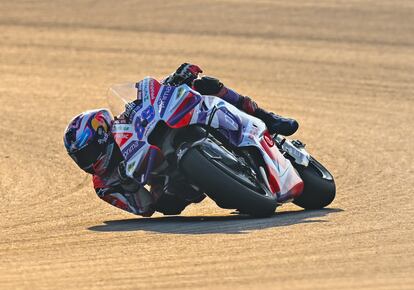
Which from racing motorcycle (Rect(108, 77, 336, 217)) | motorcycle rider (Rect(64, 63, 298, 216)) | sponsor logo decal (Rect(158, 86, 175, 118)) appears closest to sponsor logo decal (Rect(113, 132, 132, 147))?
racing motorcycle (Rect(108, 77, 336, 217))

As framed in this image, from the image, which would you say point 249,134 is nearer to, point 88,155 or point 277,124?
point 277,124

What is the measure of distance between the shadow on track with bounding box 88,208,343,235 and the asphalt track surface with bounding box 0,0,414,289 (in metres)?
0.03

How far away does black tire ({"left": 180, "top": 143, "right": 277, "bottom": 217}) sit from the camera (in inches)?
394

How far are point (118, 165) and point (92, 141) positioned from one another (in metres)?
0.39

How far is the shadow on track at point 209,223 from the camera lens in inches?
401

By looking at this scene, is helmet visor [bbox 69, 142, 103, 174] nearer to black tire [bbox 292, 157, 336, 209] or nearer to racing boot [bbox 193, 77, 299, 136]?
racing boot [bbox 193, 77, 299, 136]

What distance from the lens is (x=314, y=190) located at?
11594 millimetres

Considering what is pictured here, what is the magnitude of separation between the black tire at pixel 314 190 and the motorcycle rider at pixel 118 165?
42.0 inches

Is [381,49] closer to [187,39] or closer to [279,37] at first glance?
[279,37]

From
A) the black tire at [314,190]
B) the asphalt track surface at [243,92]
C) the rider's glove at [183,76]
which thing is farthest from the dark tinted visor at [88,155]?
the black tire at [314,190]

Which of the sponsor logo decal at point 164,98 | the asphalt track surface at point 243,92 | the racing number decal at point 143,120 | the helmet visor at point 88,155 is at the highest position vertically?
the sponsor logo decal at point 164,98

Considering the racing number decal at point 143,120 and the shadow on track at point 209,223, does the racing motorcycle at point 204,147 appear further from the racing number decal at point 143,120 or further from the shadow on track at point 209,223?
the shadow on track at point 209,223

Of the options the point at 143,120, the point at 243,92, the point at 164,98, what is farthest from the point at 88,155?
the point at 243,92

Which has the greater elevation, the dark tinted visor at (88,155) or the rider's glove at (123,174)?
the dark tinted visor at (88,155)
